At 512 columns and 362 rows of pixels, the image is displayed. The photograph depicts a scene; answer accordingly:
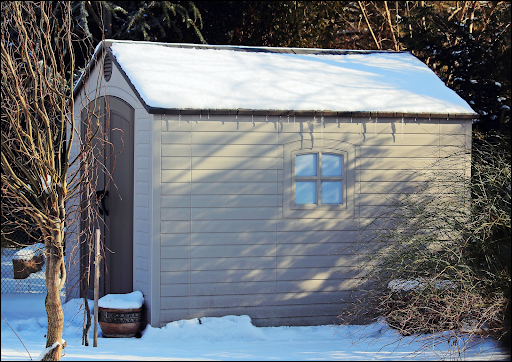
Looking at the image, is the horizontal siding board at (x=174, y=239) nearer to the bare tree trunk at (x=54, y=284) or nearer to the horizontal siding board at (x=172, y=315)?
the horizontal siding board at (x=172, y=315)

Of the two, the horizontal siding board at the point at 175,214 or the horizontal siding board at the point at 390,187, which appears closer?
the horizontal siding board at the point at 175,214

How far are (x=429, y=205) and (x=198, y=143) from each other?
2803 millimetres

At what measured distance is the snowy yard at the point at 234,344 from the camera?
6.00 m

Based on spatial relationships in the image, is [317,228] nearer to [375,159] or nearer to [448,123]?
[375,159]

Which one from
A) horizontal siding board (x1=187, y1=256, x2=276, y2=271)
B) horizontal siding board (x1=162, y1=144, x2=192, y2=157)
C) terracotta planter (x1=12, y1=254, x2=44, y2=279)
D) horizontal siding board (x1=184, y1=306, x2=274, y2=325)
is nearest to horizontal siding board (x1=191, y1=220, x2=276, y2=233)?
horizontal siding board (x1=187, y1=256, x2=276, y2=271)

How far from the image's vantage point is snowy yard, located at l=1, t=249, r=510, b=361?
19.7 feet

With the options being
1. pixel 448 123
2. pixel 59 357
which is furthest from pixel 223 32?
pixel 59 357

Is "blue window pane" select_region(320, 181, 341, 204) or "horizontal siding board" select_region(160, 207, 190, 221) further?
"blue window pane" select_region(320, 181, 341, 204)

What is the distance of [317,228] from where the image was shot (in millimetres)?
7551

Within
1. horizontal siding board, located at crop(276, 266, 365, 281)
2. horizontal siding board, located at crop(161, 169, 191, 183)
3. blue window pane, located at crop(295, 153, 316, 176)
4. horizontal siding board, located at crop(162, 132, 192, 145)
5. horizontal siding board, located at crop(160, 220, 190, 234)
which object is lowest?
horizontal siding board, located at crop(276, 266, 365, 281)

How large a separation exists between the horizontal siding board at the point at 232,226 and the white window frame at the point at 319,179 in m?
0.26

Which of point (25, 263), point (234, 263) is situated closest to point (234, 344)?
point (234, 263)

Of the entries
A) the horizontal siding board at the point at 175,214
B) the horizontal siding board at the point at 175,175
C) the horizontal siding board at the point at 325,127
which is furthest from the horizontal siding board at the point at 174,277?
the horizontal siding board at the point at 325,127

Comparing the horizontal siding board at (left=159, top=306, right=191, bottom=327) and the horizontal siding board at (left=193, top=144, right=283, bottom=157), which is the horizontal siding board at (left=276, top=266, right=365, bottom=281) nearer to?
the horizontal siding board at (left=159, top=306, right=191, bottom=327)
